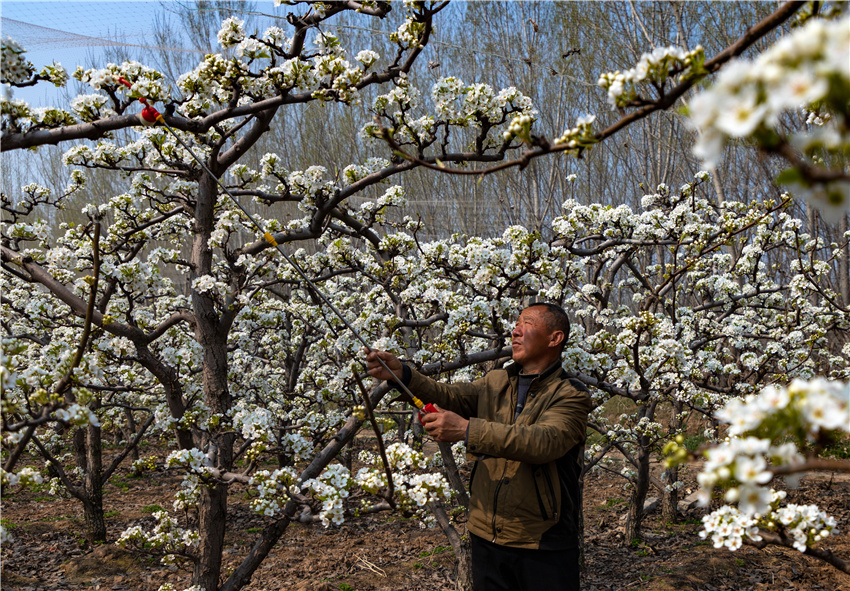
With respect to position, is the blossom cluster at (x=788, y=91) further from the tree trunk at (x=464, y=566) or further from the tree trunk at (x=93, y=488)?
the tree trunk at (x=93, y=488)

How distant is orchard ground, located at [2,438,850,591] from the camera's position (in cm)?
525

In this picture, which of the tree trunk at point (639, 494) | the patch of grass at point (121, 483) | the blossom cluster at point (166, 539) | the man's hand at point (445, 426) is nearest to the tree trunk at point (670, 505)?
the tree trunk at point (639, 494)

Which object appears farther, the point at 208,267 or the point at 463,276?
the point at 463,276

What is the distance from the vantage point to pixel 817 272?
6.15 m

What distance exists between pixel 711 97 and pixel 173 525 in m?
4.22

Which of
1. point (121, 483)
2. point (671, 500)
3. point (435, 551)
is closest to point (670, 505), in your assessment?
point (671, 500)

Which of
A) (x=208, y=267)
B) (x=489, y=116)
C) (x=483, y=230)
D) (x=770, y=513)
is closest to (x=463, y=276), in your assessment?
(x=489, y=116)

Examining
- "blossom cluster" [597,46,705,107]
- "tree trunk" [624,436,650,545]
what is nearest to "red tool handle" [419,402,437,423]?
"blossom cluster" [597,46,705,107]

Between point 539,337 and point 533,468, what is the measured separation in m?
0.71

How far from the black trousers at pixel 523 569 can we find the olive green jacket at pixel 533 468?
6cm

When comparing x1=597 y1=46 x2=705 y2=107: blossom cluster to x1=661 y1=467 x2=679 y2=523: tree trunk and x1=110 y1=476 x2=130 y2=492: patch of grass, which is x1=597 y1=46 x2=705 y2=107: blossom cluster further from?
x1=110 y1=476 x2=130 y2=492: patch of grass

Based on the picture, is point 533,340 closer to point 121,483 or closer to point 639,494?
point 639,494

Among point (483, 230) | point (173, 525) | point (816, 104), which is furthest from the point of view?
point (483, 230)

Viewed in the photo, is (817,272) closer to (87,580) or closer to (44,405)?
(44,405)
